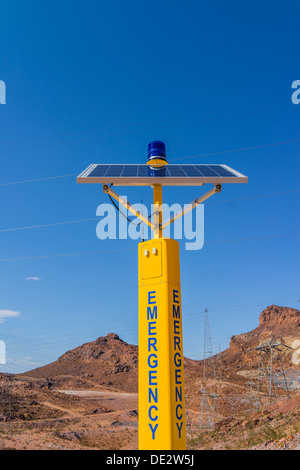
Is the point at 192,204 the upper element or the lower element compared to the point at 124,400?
upper

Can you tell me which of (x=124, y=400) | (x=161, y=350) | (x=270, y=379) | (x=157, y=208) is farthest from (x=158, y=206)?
(x=124, y=400)

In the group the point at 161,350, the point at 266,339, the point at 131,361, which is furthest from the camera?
the point at 266,339

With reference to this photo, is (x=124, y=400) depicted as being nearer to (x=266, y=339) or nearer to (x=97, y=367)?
(x=97, y=367)

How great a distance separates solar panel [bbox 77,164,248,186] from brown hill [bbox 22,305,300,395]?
80637mm

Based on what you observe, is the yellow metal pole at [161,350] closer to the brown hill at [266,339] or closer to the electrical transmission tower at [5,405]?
the electrical transmission tower at [5,405]

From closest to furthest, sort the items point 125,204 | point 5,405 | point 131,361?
point 125,204
point 5,405
point 131,361

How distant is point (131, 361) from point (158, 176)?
364 feet

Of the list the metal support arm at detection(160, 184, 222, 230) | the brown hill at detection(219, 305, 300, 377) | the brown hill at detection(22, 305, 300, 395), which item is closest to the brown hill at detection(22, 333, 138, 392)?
the brown hill at detection(22, 305, 300, 395)

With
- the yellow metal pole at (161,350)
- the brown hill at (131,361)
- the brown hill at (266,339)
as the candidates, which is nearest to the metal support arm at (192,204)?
the yellow metal pole at (161,350)

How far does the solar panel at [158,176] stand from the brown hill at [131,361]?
80.6m

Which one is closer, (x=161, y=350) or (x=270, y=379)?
(x=161, y=350)

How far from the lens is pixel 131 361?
116000 millimetres

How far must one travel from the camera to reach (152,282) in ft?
38.1
